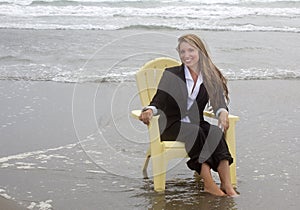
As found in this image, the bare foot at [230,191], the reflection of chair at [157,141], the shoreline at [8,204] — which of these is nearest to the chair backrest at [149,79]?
the reflection of chair at [157,141]

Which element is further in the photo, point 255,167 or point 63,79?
point 63,79

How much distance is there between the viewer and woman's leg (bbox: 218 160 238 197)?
14.2 ft

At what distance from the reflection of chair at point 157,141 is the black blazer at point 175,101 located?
6.1 inches

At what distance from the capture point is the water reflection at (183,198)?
4.21 meters

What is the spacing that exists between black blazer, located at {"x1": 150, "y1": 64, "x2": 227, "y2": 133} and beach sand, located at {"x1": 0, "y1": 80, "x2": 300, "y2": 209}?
56cm

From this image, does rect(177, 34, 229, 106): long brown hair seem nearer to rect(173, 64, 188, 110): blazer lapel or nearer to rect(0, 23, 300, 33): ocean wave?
rect(173, 64, 188, 110): blazer lapel

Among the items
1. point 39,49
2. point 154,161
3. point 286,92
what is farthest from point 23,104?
point 39,49

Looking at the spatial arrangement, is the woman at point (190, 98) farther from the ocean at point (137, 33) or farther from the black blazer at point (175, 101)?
the ocean at point (137, 33)

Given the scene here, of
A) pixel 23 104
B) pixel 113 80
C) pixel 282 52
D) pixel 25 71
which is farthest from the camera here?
pixel 282 52

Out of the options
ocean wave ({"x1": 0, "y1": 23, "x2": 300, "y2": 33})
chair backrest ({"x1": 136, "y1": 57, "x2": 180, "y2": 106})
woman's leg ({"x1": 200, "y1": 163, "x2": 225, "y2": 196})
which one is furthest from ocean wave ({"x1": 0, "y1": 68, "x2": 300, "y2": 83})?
ocean wave ({"x1": 0, "y1": 23, "x2": 300, "y2": 33})

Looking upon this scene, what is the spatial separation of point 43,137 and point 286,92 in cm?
383

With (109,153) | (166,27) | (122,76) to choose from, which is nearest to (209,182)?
(109,153)

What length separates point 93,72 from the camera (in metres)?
9.26

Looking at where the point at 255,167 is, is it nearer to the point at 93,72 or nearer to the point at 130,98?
the point at 130,98
